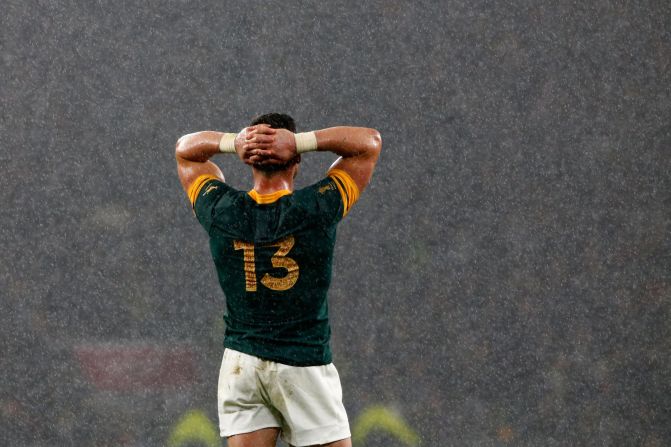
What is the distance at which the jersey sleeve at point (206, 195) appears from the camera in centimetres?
216

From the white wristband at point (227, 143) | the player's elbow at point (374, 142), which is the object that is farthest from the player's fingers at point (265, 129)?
the player's elbow at point (374, 142)

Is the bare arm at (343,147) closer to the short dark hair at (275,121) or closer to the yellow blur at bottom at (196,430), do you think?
the short dark hair at (275,121)

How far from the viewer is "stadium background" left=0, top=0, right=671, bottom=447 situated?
3.37 meters

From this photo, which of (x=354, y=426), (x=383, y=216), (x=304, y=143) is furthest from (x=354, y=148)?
(x=354, y=426)

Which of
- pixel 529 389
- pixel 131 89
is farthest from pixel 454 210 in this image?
pixel 131 89

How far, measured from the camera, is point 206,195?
7.19 ft

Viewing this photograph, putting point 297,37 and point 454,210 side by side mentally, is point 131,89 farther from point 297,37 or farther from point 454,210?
point 454,210

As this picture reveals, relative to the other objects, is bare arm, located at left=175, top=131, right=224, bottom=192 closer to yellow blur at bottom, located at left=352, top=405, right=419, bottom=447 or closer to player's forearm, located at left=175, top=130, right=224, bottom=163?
player's forearm, located at left=175, top=130, right=224, bottom=163

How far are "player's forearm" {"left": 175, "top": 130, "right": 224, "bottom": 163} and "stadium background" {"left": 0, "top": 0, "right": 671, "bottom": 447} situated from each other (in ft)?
3.44

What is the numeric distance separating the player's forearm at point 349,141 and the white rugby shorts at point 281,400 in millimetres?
494

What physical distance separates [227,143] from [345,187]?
30cm

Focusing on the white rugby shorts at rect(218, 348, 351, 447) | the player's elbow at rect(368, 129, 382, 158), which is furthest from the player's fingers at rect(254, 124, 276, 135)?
the white rugby shorts at rect(218, 348, 351, 447)

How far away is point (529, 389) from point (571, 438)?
230 mm

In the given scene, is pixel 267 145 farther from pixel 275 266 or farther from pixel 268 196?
pixel 275 266
